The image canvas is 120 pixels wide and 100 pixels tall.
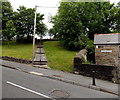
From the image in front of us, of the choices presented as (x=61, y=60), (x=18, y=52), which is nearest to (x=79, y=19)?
(x=61, y=60)

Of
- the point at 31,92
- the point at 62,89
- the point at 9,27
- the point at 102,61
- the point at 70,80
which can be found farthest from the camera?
the point at 9,27

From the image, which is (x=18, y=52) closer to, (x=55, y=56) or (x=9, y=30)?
(x=55, y=56)

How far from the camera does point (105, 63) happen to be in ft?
42.0

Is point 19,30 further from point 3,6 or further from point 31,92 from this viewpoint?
point 31,92

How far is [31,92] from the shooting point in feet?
20.9

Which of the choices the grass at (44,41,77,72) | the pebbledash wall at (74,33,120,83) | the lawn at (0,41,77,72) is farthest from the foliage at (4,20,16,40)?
the pebbledash wall at (74,33,120,83)

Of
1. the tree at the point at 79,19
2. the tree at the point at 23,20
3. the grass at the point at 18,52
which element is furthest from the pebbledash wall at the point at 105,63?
the tree at the point at 23,20

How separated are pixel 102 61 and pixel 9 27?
2459cm

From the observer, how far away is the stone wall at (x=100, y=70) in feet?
28.8

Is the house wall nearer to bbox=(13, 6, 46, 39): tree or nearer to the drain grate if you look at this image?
the drain grate

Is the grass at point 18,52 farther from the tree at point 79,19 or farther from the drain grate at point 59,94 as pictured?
the drain grate at point 59,94

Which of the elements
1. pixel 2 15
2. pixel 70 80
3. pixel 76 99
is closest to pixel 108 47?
pixel 70 80

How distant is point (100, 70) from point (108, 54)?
4.35 metres

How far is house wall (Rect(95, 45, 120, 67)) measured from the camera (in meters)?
12.3
